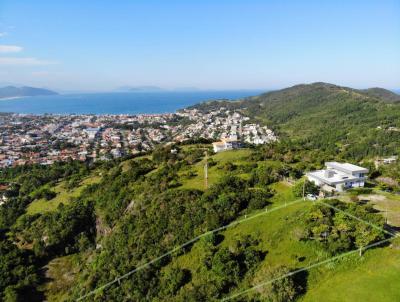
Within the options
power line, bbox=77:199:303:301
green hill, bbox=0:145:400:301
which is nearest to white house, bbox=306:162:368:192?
green hill, bbox=0:145:400:301

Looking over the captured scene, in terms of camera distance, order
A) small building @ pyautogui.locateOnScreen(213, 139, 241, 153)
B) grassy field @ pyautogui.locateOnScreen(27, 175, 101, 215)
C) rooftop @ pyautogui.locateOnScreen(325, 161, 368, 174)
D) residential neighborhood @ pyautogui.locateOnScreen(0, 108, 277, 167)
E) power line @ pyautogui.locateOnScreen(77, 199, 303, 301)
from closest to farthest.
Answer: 1. power line @ pyautogui.locateOnScreen(77, 199, 303, 301)
2. rooftop @ pyautogui.locateOnScreen(325, 161, 368, 174)
3. grassy field @ pyautogui.locateOnScreen(27, 175, 101, 215)
4. small building @ pyautogui.locateOnScreen(213, 139, 241, 153)
5. residential neighborhood @ pyautogui.locateOnScreen(0, 108, 277, 167)

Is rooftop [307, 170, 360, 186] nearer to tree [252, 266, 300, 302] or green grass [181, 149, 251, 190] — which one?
green grass [181, 149, 251, 190]

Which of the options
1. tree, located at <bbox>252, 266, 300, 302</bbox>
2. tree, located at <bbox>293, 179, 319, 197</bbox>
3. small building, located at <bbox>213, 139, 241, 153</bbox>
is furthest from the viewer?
small building, located at <bbox>213, 139, 241, 153</bbox>

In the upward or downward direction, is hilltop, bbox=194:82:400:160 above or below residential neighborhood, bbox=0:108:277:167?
above

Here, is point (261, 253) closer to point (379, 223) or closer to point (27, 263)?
point (379, 223)

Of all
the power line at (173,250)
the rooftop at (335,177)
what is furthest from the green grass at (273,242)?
the rooftop at (335,177)

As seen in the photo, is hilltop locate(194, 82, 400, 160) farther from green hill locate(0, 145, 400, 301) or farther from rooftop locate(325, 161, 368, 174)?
green hill locate(0, 145, 400, 301)

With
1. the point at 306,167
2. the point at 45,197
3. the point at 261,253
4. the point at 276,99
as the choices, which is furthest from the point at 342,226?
the point at 276,99

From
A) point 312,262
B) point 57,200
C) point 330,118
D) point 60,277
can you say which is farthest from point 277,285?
point 330,118

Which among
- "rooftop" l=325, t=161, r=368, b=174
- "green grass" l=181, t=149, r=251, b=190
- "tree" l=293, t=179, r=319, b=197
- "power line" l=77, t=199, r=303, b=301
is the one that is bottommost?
"power line" l=77, t=199, r=303, b=301

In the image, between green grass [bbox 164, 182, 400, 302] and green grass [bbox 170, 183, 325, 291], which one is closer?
green grass [bbox 164, 182, 400, 302]
